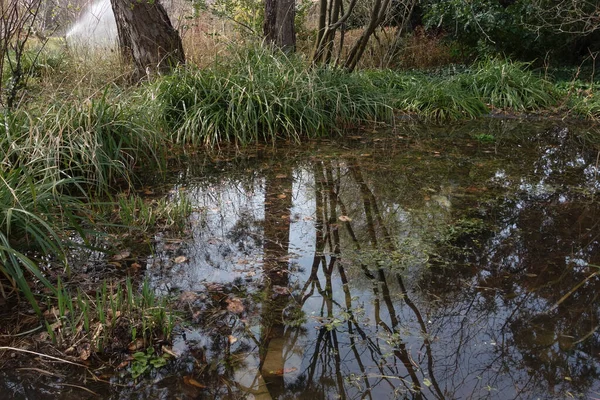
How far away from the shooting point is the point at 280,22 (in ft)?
25.8

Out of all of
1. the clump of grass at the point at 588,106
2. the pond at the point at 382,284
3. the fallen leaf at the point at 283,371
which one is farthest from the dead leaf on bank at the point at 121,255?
the clump of grass at the point at 588,106

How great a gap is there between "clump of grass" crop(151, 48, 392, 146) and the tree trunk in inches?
49.0

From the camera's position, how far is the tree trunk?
7809mm

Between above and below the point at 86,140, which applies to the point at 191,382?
below

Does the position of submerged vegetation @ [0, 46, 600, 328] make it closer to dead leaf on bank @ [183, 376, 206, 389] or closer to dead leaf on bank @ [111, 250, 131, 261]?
dead leaf on bank @ [111, 250, 131, 261]

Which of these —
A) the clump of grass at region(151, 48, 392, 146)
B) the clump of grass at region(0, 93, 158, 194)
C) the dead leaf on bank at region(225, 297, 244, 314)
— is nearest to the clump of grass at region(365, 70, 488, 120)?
→ the clump of grass at region(151, 48, 392, 146)

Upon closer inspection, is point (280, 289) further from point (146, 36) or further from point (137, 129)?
point (146, 36)

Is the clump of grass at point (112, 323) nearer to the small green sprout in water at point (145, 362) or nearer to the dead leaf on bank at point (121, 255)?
the small green sprout in water at point (145, 362)

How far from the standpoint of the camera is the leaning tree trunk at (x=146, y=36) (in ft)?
23.3

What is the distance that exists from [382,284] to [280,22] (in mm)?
6009

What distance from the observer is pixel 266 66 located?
656 centimetres

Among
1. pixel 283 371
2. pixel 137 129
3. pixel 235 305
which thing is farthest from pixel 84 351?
pixel 137 129

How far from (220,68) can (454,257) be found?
A: 170 inches

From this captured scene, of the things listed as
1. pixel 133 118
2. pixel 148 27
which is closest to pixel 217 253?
pixel 133 118
